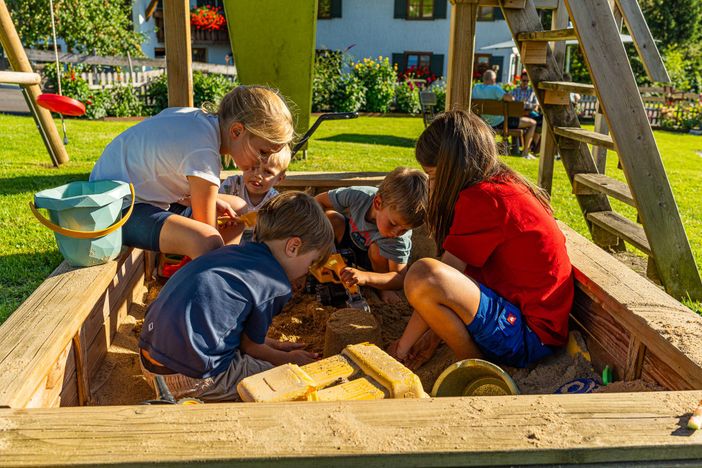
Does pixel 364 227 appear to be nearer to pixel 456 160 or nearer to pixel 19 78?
pixel 456 160

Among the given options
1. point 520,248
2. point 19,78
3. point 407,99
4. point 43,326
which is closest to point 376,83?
point 407,99

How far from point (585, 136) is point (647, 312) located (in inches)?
84.6

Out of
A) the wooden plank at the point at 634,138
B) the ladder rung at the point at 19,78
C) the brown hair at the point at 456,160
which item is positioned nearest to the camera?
the brown hair at the point at 456,160

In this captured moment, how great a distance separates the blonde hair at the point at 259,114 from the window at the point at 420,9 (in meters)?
21.2

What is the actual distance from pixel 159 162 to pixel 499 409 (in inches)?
70.2

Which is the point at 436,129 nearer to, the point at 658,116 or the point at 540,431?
the point at 540,431

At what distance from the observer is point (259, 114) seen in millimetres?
2523

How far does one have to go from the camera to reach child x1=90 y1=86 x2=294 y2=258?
2477 millimetres

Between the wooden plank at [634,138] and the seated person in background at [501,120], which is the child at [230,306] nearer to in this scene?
the wooden plank at [634,138]

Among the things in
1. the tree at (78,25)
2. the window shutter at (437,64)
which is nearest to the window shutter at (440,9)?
the window shutter at (437,64)

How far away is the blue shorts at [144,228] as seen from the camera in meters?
2.51

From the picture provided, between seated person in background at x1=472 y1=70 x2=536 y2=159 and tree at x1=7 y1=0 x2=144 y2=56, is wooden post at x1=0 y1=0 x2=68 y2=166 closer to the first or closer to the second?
seated person in background at x1=472 y1=70 x2=536 y2=159

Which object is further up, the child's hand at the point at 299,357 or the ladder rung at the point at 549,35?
the ladder rung at the point at 549,35

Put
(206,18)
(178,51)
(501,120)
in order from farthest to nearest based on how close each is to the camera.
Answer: (206,18), (501,120), (178,51)
